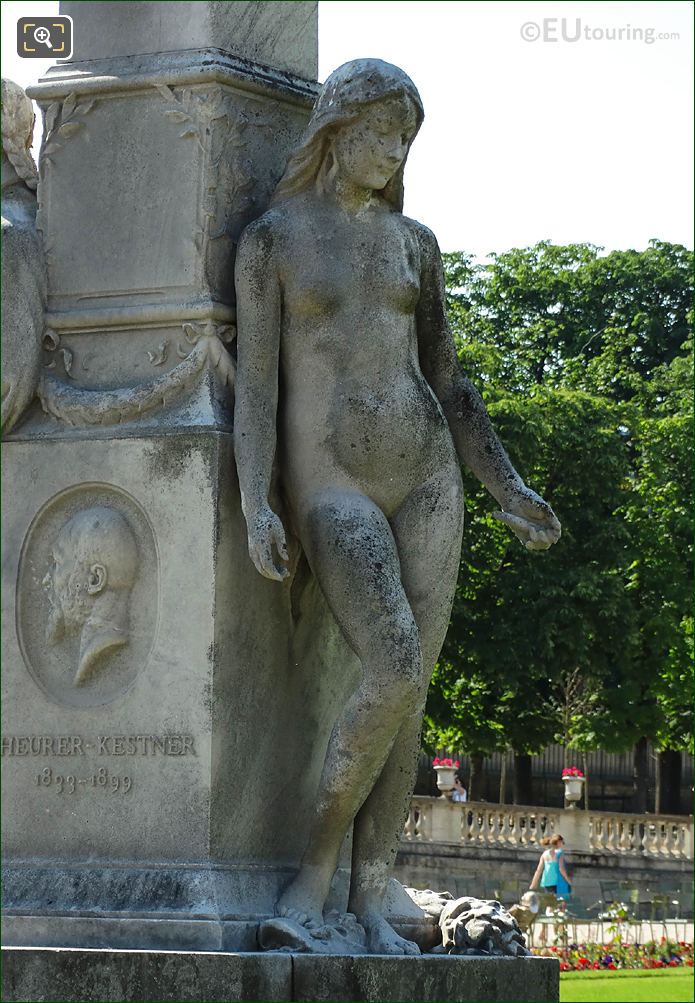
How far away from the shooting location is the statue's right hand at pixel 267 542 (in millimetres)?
7441

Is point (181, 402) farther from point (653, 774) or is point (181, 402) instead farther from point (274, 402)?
point (653, 774)

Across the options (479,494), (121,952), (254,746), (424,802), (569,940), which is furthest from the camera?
(424,802)

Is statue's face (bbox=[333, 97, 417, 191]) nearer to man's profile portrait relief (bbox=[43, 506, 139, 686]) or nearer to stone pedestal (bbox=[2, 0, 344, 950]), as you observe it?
stone pedestal (bbox=[2, 0, 344, 950])

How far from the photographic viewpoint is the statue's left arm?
27.3 feet

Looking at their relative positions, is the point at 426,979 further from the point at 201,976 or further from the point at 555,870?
the point at 555,870

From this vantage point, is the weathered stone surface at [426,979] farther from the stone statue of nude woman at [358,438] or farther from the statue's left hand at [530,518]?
the statue's left hand at [530,518]

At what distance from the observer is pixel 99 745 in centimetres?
790

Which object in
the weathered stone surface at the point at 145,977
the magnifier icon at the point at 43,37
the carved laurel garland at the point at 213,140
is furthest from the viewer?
the magnifier icon at the point at 43,37

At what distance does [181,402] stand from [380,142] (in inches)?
44.8

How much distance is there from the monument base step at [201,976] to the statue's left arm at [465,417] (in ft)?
5.48

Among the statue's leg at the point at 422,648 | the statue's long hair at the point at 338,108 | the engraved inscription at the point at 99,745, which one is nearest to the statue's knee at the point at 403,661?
the statue's leg at the point at 422,648

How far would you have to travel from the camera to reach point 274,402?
788cm

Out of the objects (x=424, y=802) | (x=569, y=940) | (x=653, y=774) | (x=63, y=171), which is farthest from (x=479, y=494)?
(x=63, y=171)

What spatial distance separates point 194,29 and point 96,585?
2.01 m
